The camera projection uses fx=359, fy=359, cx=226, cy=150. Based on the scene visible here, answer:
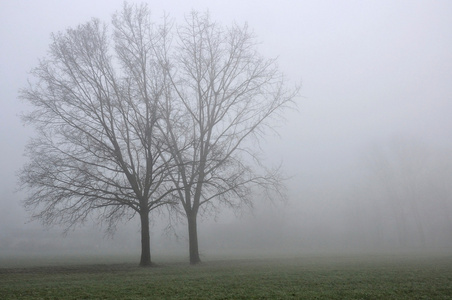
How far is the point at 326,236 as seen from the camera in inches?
3034

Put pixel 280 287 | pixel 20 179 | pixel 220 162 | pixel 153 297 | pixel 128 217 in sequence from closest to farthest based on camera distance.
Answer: pixel 153 297, pixel 280 287, pixel 20 179, pixel 220 162, pixel 128 217

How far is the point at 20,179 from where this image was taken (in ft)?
65.5

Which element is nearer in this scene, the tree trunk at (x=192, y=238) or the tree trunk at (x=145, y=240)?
the tree trunk at (x=145, y=240)

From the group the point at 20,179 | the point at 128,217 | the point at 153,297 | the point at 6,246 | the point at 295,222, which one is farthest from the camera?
the point at 295,222

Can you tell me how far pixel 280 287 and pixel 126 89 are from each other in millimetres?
16001

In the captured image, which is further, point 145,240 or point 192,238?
point 192,238

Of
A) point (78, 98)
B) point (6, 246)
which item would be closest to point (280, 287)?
point (78, 98)

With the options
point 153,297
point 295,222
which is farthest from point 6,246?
point 153,297

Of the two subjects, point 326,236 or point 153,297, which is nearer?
point 153,297

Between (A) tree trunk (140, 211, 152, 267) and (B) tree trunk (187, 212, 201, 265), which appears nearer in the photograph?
(A) tree trunk (140, 211, 152, 267)

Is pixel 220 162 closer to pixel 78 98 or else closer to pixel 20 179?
pixel 78 98

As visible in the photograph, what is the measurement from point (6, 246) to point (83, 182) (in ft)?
215

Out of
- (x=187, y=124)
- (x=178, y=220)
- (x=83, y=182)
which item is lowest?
(x=178, y=220)

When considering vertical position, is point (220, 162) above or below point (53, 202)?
above
